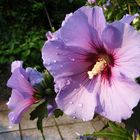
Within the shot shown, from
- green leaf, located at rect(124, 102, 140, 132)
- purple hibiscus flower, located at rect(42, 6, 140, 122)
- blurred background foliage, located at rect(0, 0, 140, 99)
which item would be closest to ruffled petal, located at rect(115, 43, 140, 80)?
purple hibiscus flower, located at rect(42, 6, 140, 122)

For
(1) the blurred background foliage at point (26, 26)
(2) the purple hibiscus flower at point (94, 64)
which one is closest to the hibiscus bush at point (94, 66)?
(2) the purple hibiscus flower at point (94, 64)

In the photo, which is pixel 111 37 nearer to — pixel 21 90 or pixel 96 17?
pixel 96 17

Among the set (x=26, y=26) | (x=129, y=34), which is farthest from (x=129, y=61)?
(x=26, y=26)

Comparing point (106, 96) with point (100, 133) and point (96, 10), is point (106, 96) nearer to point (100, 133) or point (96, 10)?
point (96, 10)

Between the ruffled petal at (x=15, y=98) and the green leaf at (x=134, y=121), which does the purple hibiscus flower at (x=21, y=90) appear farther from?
the green leaf at (x=134, y=121)

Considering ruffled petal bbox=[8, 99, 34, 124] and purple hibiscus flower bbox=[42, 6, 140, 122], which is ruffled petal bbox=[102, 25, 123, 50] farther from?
ruffled petal bbox=[8, 99, 34, 124]

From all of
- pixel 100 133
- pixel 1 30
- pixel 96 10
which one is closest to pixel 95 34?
pixel 96 10

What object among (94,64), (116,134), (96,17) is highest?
(96,17)
